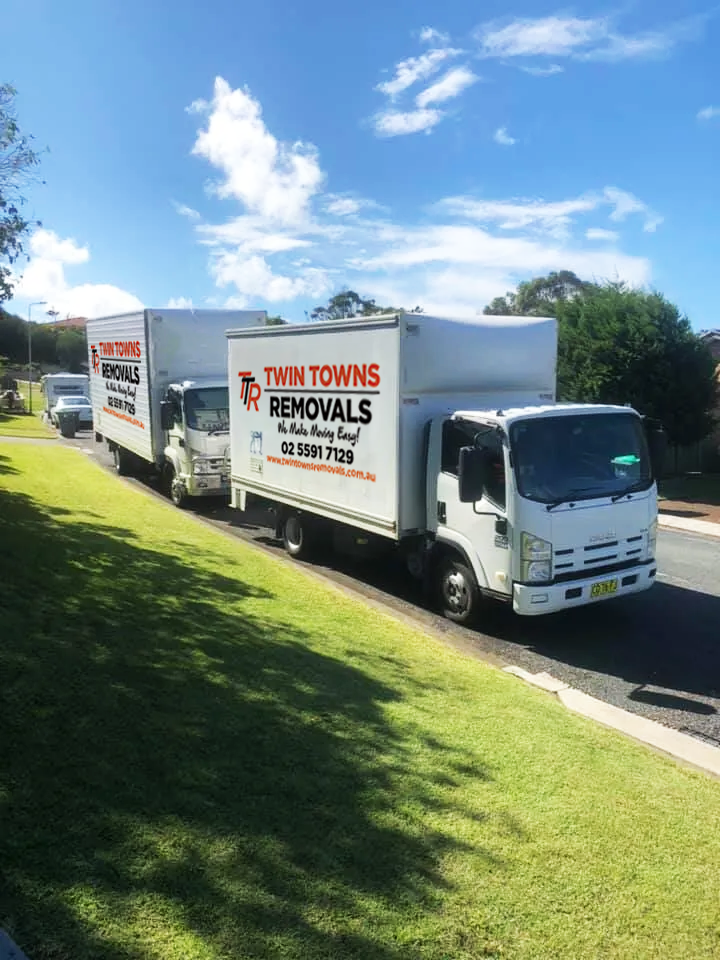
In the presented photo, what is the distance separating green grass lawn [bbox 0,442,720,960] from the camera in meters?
2.81

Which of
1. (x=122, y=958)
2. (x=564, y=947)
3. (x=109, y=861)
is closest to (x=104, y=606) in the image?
(x=109, y=861)

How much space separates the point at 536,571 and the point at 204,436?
8.17 metres

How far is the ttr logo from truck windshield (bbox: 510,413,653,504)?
5.03 metres

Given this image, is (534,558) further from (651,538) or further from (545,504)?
(651,538)

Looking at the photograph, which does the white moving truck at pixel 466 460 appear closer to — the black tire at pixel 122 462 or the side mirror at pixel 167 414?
the side mirror at pixel 167 414

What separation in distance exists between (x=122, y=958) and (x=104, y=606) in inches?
147

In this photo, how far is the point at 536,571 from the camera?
704cm

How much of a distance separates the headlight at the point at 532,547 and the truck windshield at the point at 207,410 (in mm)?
7953

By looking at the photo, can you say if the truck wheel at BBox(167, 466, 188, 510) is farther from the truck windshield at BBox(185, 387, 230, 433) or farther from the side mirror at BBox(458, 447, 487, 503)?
the side mirror at BBox(458, 447, 487, 503)

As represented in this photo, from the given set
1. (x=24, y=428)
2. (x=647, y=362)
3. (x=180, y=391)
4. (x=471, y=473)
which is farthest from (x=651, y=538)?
(x=24, y=428)

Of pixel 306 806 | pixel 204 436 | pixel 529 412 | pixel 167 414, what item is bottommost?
pixel 306 806

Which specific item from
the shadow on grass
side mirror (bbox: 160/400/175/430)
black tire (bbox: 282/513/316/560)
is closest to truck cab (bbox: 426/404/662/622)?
the shadow on grass

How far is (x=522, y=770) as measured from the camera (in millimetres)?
4395

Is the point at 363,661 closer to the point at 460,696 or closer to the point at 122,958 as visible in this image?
the point at 460,696
